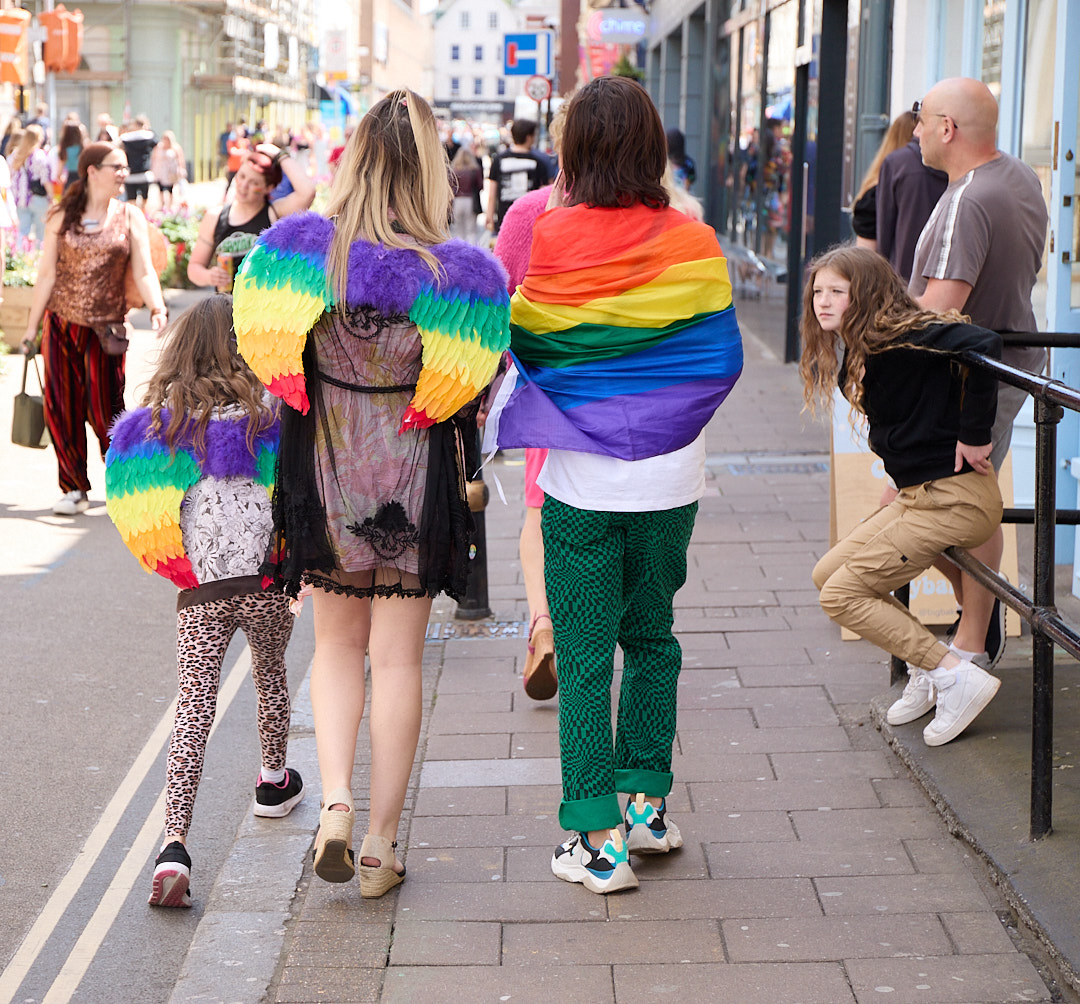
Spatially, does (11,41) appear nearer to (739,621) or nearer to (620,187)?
(739,621)

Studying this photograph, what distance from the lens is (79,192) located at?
25.7 ft

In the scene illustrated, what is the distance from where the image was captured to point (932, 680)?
4250mm

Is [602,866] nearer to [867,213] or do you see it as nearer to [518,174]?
[867,213]

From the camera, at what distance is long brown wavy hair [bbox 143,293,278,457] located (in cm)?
374

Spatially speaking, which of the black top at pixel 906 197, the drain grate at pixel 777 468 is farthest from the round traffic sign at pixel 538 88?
the black top at pixel 906 197

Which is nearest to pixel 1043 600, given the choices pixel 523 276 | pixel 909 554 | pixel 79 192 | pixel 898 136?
pixel 909 554

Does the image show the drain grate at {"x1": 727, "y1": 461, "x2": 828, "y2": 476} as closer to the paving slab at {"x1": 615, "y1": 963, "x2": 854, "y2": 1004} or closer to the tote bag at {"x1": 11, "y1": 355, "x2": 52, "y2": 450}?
the tote bag at {"x1": 11, "y1": 355, "x2": 52, "y2": 450}

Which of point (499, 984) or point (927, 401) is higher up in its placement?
point (927, 401)

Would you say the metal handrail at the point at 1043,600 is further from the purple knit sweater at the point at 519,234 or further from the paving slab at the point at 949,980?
the purple knit sweater at the point at 519,234

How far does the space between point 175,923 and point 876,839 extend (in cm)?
174

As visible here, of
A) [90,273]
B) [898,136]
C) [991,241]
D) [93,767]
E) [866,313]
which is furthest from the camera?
[90,273]

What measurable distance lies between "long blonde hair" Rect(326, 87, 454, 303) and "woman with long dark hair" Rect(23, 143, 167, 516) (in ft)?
15.7

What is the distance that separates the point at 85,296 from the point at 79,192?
1.77ft

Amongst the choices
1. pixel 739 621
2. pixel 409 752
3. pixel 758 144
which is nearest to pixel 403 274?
pixel 409 752
